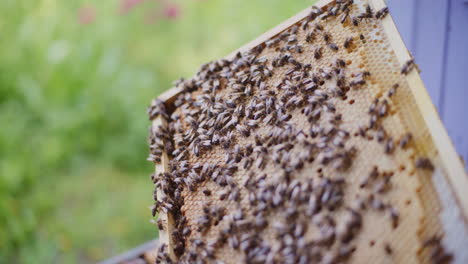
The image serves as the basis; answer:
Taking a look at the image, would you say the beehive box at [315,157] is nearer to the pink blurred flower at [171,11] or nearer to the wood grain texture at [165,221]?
the wood grain texture at [165,221]

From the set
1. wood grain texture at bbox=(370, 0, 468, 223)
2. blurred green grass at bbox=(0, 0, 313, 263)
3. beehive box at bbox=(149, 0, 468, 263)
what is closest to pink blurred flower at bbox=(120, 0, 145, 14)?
blurred green grass at bbox=(0, 0, 313, 263)

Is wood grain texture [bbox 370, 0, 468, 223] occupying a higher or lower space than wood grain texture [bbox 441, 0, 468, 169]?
lower

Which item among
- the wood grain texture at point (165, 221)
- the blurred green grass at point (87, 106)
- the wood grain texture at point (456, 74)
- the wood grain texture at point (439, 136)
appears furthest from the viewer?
the blurred green grass at point (87, 106)

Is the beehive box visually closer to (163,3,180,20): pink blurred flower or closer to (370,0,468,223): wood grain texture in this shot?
(370,0,468,223): wood grain texture

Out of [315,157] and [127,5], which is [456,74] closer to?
[315,157]

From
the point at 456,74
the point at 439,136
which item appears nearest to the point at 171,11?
the point at 456,74

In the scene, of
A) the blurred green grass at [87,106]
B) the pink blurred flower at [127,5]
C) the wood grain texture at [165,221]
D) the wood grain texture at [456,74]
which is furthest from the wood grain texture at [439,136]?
the pink blurred flower at [127,5]
